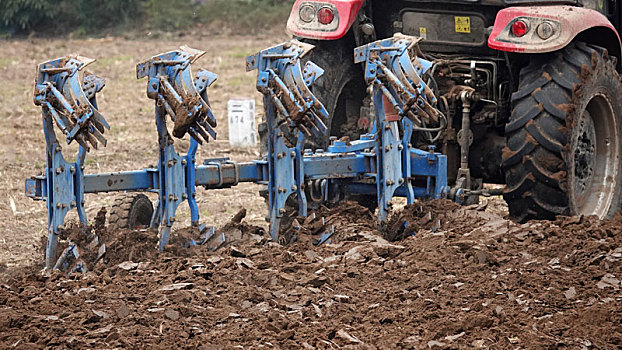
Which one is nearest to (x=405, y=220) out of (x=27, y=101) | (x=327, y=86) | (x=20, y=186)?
(x=327, y=86)

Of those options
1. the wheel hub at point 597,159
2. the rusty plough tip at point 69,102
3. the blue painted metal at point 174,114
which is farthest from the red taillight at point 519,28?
the rusty plough tip at point 69,102

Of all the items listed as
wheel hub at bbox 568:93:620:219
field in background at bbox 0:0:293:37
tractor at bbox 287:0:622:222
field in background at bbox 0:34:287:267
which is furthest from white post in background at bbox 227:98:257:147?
field in background at bbox 0:0:293:37

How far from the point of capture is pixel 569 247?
20.5 feet

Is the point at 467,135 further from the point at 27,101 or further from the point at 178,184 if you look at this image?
the point at 27,101

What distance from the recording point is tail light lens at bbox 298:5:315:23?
25.1 feet

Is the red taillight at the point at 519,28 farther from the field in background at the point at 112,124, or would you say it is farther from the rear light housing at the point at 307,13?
the field in background at the point at 112,124

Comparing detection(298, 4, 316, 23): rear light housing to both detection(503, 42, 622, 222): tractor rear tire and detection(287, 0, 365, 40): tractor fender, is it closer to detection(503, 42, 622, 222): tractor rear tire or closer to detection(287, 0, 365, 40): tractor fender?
detection(287, 0, 365, 40): tractor fender

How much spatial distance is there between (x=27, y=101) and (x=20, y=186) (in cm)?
506

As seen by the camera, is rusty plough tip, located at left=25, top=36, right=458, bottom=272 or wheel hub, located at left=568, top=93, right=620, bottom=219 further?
wheel hub, located at left=568, top=93, right=620, bottom=219

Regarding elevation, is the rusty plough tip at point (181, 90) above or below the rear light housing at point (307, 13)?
below

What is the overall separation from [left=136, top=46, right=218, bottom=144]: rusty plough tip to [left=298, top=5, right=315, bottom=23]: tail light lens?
54.5 inches

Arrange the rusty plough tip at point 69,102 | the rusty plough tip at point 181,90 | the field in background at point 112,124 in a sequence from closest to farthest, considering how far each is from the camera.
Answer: the rusty plough tip at point 69,102
the rusty plough tip at point 181,90
the field in background at point 112,124

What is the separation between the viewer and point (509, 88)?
24.8 feet

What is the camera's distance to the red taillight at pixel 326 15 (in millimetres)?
7570
